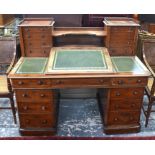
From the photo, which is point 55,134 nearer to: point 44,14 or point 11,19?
point 44,14

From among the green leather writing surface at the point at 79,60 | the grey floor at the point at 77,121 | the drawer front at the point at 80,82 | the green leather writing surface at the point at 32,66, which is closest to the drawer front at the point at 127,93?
the drawer front at the point at 80,82

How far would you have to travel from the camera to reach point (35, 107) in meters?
2.26

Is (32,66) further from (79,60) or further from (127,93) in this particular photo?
(127,93)

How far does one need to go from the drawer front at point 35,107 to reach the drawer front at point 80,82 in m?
0.29

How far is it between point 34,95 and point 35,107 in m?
0.15

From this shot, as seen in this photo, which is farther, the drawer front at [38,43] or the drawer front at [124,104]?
the drawer front at [38,43]

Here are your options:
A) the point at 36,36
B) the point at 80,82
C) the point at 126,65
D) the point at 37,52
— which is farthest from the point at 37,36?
the point at 126,65

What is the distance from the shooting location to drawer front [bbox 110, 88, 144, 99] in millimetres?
2207

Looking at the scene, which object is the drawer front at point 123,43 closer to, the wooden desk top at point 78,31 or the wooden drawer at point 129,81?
the wooden desk top at point 78,31

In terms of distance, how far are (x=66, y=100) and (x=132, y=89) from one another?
1.19m

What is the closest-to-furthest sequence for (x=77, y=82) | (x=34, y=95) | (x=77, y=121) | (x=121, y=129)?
(x=77, y=82)
(x=34, y=95)
(x=121, y=129)
(x=77, y=121)

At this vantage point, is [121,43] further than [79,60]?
Yes

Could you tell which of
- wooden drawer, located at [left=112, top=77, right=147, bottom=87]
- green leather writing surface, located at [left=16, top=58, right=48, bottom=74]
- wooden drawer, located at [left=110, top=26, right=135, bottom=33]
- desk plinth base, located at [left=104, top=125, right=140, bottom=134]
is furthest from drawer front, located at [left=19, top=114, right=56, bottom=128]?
wooden drawer, located at [left=110, top=26, right=135, bottom=33]

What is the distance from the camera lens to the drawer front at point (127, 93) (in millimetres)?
2207
